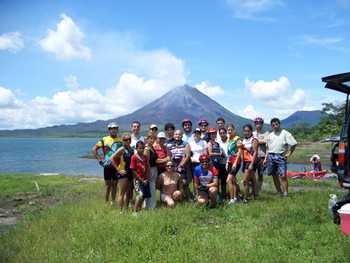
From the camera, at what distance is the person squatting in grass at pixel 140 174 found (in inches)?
323

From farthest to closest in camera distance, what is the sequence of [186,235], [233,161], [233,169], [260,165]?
[260,165] < [233,161] < [233,169] < [186,235]

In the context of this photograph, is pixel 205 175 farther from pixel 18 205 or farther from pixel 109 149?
pixel 18 205

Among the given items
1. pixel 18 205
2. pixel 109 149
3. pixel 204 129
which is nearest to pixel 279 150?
pixel 204 129

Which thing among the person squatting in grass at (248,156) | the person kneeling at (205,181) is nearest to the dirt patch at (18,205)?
the person kneeling at (205,181)

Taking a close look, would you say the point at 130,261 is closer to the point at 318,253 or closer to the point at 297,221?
the point at 318,253

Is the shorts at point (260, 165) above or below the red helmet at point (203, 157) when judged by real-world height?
below

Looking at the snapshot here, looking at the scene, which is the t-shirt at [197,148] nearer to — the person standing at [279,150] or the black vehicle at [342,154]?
the person standing at [279,150]

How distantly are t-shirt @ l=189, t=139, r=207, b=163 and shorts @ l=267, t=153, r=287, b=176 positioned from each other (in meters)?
1.80

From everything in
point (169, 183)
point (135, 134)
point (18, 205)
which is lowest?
point (18, 205)

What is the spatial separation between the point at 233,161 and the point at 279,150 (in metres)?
1.24

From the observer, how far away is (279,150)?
9.32 metres

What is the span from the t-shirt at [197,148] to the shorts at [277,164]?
71.0 inches

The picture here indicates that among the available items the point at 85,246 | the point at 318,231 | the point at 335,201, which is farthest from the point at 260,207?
the point at 85,246

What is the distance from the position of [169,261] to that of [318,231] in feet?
8.83
